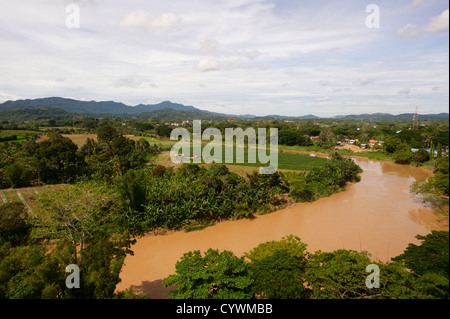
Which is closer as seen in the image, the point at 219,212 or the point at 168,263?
the point at 168,263

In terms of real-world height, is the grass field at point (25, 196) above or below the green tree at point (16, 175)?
below

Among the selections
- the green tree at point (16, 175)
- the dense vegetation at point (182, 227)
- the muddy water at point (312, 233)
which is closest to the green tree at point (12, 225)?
the dense vegetation at point (182, 227)

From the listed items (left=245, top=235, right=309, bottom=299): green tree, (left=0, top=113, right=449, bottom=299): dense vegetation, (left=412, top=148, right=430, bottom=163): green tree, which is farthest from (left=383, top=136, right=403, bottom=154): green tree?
(left=245, top=235, right=309, bottom=299): green tree

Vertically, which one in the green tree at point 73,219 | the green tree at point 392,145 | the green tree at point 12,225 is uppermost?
the green tree at point 392,145

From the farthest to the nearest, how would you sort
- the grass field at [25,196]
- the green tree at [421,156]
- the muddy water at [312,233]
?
the green tree at [421,156]
the grass field at [25,196]
the muddy water at [312,233]

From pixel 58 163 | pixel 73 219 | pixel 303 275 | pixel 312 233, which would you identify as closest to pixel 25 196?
pixel 58 163

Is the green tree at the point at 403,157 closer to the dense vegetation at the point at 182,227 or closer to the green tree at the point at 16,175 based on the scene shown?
the dense vegetation at the point at 182,227
